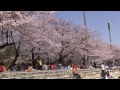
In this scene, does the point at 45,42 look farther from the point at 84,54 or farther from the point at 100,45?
the point at 100,45

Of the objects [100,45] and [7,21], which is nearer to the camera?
[7,21]

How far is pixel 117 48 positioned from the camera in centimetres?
4366

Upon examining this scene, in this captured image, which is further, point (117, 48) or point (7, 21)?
point (117, 48)

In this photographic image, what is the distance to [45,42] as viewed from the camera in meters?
22.8

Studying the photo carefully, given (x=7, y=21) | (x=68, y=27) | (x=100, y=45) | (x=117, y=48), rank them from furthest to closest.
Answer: (x=117, y=48)
(x=100, y=45)
(x=68, y=27)
(x=7, y=21)
